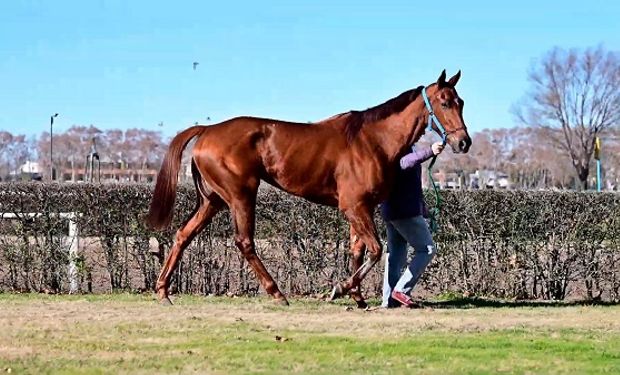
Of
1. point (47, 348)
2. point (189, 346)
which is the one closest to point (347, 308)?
point (189, 346)

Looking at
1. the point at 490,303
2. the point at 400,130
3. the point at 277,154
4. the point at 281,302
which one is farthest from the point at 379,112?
the point at 490,303

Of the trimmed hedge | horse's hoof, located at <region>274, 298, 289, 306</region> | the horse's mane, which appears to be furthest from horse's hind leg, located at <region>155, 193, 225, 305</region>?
the horse's mane

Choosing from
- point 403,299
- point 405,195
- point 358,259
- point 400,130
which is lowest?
point 403,299

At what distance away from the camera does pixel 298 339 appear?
7.61 m

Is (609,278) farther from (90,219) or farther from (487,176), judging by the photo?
(487,176)

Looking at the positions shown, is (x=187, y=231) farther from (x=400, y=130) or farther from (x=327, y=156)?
(x=400, y=130)

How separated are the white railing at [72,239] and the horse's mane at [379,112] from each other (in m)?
3.83

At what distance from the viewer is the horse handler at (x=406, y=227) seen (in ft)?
32.0

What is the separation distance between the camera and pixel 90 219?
1177 centimetres

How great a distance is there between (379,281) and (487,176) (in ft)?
201

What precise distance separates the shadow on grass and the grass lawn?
50cm

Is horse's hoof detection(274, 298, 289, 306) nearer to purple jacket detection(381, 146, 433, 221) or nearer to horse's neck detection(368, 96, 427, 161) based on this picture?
purple jacket detection(381, 146, 433, 221)

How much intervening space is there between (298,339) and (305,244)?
4127 millimetres

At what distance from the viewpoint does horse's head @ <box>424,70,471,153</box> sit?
9562 mm
